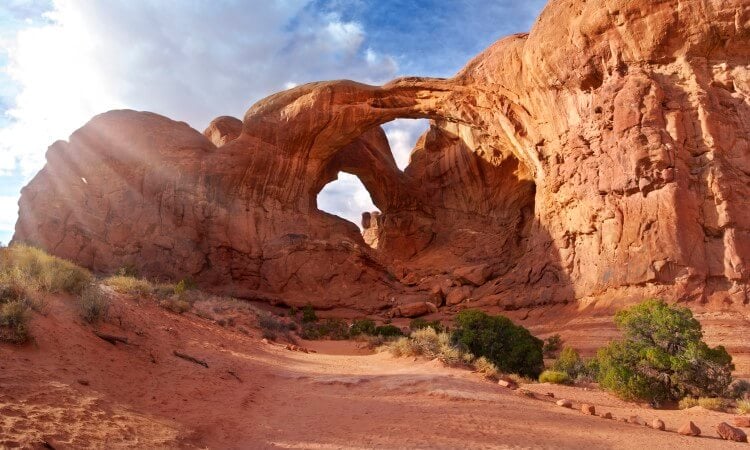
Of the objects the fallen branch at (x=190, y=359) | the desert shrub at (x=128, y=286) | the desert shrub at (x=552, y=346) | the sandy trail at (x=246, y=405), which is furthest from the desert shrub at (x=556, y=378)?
the desert shrub at (x=128, y=286)

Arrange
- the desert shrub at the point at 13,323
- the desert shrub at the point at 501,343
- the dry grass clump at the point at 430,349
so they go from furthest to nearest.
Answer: the desert shrub at the point at 501,343
the dry grass clump at the point at 430,349
the desert shrub at the point at 13,323

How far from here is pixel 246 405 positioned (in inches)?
259

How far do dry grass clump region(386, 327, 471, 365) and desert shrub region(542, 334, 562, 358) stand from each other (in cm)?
425

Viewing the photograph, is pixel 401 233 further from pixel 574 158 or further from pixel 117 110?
pixel 117 110

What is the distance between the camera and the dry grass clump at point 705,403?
25.5ft

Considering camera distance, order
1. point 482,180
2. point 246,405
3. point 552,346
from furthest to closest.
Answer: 1. point 482,180
2. point 552,346
3. point 246,405

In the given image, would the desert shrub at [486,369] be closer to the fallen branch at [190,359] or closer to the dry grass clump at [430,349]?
the dry grass clump at [430,349]

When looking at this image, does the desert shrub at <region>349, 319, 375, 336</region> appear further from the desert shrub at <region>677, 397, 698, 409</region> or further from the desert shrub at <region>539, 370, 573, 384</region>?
the desert shrub at <region>677, 397, 698, 409</region>

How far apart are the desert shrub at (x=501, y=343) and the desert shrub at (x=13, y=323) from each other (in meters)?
8.65

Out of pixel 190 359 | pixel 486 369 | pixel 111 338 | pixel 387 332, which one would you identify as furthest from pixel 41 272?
pixel 387 332

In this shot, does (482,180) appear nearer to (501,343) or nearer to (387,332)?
(387,332)

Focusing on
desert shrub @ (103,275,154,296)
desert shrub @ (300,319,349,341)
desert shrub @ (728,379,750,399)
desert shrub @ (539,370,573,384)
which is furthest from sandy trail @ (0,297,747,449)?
desert shrub @ (300,319,349,341)

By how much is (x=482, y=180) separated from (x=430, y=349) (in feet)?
77.2

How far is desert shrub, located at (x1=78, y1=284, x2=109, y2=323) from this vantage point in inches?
295
